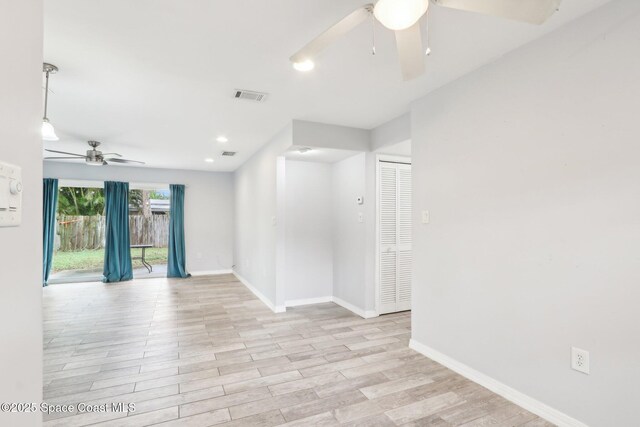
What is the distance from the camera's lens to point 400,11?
1.19 metres

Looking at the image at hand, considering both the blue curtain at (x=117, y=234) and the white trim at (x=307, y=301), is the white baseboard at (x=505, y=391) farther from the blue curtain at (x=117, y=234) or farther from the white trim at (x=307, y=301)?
the blue curtain at (x=117, y=234)

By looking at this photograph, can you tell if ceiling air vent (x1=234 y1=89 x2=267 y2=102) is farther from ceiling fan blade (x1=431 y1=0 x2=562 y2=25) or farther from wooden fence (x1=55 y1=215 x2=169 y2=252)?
wooden fence (x1=55 y1=215 x2=169 y2=252)

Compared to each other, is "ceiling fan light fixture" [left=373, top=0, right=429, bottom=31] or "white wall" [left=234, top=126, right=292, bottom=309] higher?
"ceiling fan light fixture" [left=373, top=0, right=429, bottom=31]

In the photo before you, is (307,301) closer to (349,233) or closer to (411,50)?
(349,233)

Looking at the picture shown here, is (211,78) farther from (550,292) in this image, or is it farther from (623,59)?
(550,292)

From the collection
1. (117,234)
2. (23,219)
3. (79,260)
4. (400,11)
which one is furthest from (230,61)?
(79,260)

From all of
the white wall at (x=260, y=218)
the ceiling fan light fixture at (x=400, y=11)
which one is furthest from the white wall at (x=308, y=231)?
the ceiling fan light fixture at (x=400, y=11)

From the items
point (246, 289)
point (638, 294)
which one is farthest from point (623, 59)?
point (246, 289)

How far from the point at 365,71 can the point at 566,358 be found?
2.37m

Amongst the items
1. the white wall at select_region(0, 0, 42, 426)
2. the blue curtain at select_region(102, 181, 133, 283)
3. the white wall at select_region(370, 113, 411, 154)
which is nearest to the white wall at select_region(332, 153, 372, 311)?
the white wall at select_region(370, 113, 411, 154)

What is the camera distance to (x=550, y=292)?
77.1 inches

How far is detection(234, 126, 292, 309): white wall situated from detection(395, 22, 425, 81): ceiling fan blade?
213 cm

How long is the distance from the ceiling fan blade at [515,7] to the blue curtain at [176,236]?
21.9ft

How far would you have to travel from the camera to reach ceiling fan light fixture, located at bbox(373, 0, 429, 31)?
3.83 feet
